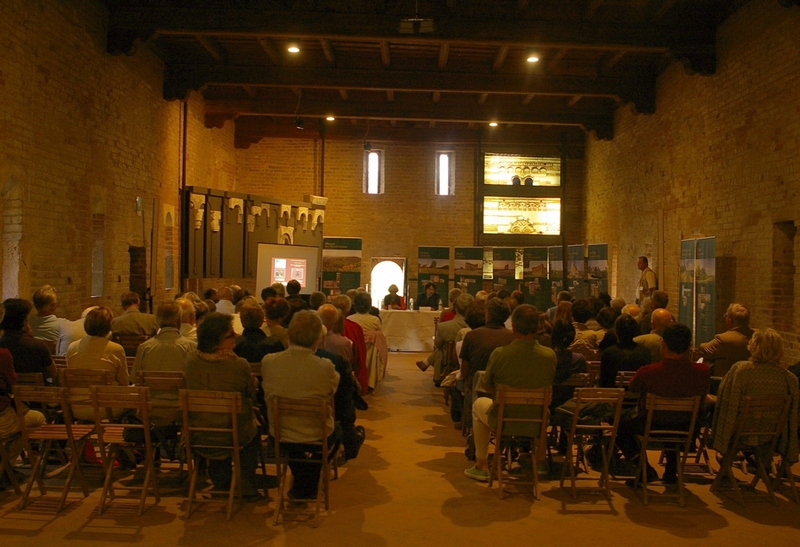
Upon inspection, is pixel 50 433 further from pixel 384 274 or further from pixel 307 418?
pixel 384 274

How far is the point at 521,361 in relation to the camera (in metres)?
5.17

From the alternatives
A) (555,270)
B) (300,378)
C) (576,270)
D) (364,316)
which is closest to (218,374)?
(300,378)

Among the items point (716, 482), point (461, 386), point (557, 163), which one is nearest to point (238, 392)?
point (461, 386)

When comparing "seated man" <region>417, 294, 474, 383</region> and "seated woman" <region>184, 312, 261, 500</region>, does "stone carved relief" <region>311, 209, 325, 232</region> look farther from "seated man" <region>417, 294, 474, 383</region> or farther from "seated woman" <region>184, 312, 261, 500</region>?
"seated woman" <region>184, 312, 261, 500</region>

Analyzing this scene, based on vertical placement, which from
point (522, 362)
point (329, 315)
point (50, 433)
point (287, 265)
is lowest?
point (50, 433)

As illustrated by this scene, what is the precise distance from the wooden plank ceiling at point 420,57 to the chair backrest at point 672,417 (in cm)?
622

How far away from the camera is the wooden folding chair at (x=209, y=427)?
4.50m

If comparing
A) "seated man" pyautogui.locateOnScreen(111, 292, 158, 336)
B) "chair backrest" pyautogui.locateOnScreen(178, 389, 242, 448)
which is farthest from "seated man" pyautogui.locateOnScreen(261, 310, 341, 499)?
"seated man" pyautogui.locateOnScreen(111, 292, 158, 336)

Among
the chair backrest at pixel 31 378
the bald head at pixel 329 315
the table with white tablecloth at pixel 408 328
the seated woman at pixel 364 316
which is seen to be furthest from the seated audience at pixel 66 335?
the table with white tablecloth at pixel 408 328

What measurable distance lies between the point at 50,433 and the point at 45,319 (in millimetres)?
2205

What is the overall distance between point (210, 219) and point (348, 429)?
8986 millimetres

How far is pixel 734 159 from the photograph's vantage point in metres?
9.96

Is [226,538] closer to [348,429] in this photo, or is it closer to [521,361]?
[348,429]

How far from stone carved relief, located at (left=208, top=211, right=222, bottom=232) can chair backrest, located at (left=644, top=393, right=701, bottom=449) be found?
9.93 metres
